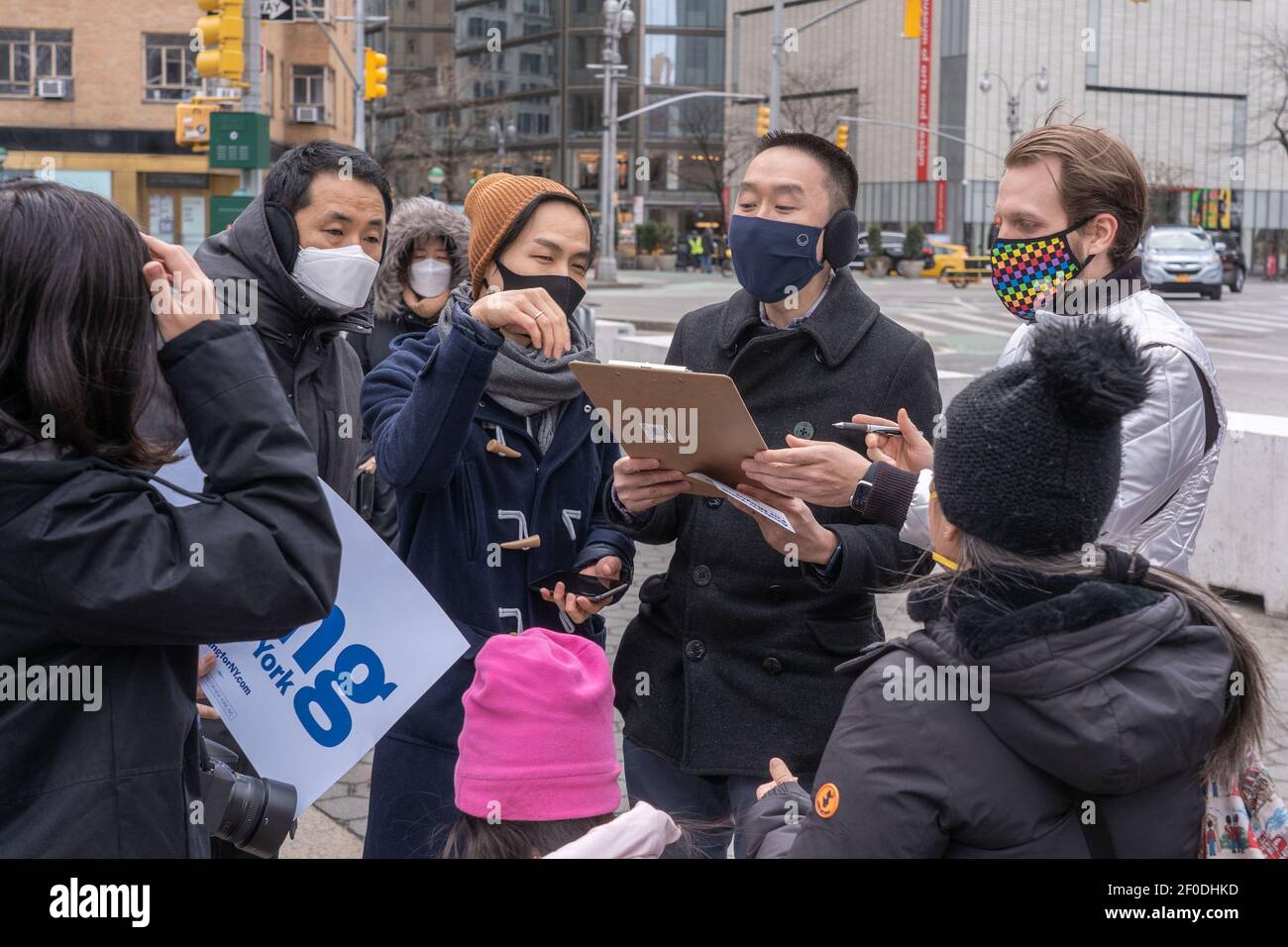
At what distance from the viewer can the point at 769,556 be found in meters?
3.11

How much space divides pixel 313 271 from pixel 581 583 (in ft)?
3.34

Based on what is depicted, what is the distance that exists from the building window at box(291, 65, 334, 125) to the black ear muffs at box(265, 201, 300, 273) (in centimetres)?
4630

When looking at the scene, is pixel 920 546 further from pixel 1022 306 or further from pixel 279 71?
pixel 279 71

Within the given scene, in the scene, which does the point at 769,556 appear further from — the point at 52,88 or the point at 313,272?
the point at 52,88

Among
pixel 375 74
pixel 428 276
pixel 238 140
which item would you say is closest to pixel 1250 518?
pixel 428 276

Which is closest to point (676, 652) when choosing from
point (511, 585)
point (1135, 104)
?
point (511, 585)

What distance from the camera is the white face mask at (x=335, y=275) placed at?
3.42 meters

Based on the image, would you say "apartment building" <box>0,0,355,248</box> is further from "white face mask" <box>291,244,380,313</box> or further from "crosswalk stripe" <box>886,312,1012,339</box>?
"white face mask" <box>291,244,380,313</box>

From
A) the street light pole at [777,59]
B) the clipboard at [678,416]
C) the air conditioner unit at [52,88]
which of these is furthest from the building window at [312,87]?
the clipboard at [678,416]

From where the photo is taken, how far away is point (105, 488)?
6.34 feet

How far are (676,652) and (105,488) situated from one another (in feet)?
5.06

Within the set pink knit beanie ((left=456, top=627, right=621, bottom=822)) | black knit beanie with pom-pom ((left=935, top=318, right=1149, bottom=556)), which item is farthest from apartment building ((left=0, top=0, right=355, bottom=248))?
black knit beanie with pom-pom ((left=935, top=318, right=1149, bottom=556))

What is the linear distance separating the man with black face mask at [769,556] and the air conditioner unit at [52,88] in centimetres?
4331
